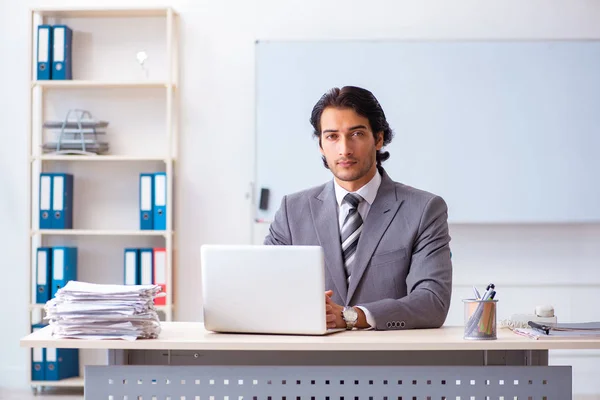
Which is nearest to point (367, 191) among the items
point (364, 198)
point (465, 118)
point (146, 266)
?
point (364, 198)

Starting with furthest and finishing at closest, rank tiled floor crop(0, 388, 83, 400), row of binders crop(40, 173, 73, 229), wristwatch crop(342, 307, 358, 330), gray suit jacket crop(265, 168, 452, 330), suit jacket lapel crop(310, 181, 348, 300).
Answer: row of binders crop(40, 173, 73, 229) < tiled floor crop(0, 388, 83, 400) < suit jacket lapel crop(310, 181, 348, 300) < gray suit jacket crop(265, 168, 452, 330) < wristwatch crop(342, 307, 358, 330)

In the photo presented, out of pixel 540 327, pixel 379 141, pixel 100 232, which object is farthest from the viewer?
pixel 100 232

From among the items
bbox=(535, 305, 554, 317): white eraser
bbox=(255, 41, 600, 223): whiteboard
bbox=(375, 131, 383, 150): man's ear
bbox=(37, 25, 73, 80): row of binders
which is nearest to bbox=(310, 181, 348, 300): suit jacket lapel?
bbox=(375, 131, 383, 150): man's ear

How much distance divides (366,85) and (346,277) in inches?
90.8

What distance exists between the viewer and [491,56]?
493cm

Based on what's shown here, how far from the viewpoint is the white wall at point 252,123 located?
197 inches

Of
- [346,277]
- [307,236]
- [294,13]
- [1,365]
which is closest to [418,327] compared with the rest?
[346,277]

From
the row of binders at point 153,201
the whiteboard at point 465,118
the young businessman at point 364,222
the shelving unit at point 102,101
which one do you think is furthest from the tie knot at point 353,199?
the shelving unit at point 102,101

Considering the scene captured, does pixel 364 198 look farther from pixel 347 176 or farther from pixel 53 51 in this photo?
pixel 53 51

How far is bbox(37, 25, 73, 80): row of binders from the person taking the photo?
492cm

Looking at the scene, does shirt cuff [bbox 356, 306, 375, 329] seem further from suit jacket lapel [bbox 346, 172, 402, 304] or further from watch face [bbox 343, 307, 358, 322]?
suit jacket lapel [bbox 346, 172, 402, 304]

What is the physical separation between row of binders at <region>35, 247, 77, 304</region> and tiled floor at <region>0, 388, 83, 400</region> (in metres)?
0.51

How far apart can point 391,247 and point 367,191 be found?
22 cm

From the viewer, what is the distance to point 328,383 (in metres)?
2.35
